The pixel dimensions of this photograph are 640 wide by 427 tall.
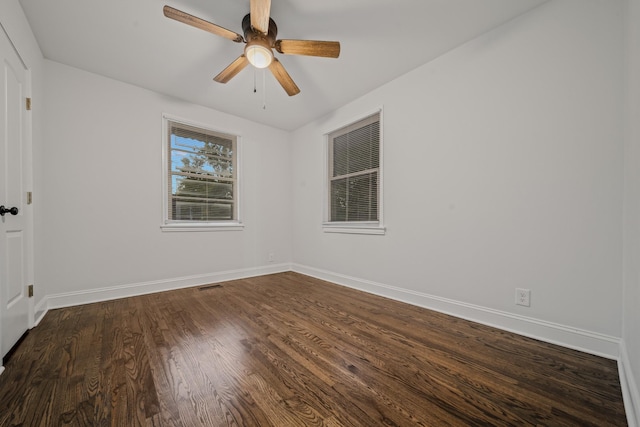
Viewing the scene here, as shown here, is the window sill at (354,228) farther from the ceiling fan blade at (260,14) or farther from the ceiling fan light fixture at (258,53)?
the ceiling fan blade at (260,14)

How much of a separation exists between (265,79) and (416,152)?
6.37 ft

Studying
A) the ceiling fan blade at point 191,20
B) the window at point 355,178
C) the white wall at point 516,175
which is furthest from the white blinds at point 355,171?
the ceiling fan blade at point 191,20

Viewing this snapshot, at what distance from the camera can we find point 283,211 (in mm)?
4539

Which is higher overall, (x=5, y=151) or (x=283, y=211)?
(x=5, y=151)

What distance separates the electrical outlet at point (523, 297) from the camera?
6.40ft

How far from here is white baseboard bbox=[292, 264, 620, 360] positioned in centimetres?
167

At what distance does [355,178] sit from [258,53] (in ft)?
6.52

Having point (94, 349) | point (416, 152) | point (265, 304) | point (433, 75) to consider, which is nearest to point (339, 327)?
point (265, 304)

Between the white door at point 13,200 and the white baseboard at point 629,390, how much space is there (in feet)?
10.7

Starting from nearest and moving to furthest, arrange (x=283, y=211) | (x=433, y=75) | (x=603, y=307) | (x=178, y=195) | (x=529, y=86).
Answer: (x=603, y=307), (x=529, y=86), (x=433, y=75), (x=178, y=195), (x=283, y=211)

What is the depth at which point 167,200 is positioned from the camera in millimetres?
3344

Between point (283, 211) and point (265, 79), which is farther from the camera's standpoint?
point (283, 211)

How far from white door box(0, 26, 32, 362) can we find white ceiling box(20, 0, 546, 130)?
59 centimetres

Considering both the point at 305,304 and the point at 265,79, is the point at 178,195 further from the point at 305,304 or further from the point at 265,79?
the point at 305,304
